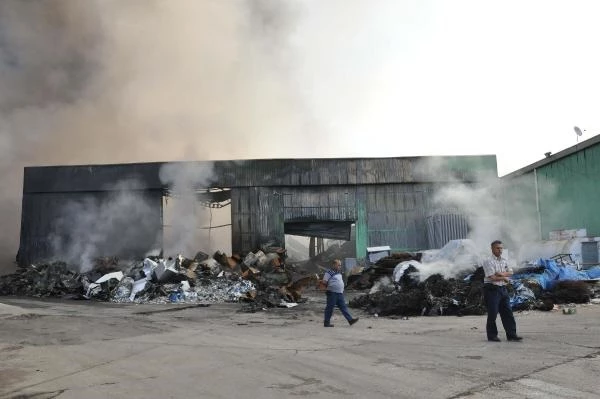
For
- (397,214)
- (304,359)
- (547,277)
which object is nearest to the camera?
(304,359)

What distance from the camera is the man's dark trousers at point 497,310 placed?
254 inches

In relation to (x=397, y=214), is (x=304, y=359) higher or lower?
lower

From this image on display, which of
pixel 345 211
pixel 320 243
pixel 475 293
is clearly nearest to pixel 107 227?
pixel 345 211

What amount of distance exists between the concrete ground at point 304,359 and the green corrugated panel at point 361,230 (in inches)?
514

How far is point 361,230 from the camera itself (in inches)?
899

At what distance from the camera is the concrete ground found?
4.28 metres

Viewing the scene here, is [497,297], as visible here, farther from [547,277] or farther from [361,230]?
[361,230]

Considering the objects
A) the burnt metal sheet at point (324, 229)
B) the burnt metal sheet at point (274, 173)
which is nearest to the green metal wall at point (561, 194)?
the burnt metal sheet at point (274, 173)

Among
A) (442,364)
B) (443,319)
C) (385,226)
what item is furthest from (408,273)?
(385,226)

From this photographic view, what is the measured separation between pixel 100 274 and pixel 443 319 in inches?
570

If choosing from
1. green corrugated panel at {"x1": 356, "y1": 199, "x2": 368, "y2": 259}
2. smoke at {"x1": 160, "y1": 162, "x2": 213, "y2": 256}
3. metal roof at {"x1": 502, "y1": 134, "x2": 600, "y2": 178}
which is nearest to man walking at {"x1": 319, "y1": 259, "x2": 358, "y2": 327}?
metal roof at {"x1": 502, "y1": 134, "x2": 600, "y2": 178}

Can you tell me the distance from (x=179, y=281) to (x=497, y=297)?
12.7 metres

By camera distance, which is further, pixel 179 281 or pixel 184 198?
pixel 184 198

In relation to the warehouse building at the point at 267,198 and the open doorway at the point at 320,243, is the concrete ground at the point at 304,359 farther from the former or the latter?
the warehouse building at the point at 267,198
